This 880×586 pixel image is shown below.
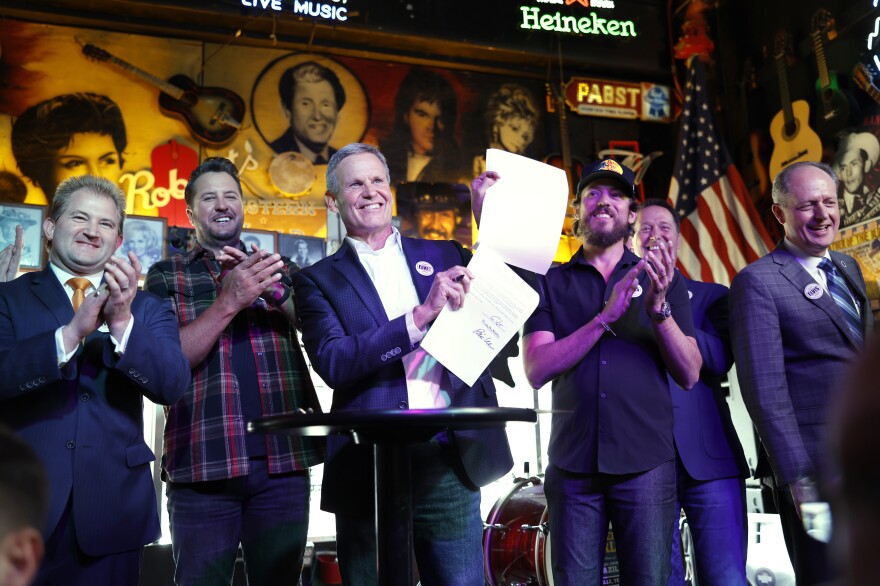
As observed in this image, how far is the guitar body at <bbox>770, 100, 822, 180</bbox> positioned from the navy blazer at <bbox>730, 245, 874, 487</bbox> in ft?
11.5

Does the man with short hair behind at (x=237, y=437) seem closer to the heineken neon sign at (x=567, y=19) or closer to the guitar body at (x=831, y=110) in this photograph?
the heineken neon sign at (x=567, y=19)

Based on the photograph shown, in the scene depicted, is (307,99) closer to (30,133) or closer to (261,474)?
(30,133)

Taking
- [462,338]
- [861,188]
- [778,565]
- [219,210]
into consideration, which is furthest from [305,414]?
[861,188]

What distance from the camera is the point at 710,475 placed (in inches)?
107

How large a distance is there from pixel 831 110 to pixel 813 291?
3.60 m

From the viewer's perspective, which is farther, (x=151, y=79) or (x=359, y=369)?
(x=151, y=79)

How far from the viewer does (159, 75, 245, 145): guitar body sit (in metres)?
6.11

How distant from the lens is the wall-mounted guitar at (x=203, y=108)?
609cm

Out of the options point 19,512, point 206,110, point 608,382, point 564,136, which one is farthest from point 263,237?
point 19,512

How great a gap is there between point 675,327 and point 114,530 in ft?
5.39

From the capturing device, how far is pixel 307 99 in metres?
6.46

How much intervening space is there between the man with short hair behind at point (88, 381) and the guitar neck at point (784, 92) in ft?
17.3

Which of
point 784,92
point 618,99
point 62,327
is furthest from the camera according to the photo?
point 618,99

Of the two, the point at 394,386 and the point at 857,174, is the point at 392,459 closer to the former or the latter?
the point at 394,386
